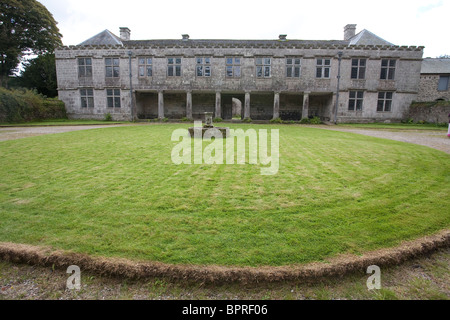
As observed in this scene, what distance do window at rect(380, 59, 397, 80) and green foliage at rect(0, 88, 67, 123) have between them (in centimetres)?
A: 3224

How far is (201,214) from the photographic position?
3785 mm

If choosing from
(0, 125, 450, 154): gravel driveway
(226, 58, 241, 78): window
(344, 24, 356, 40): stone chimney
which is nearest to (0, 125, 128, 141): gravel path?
(0, 125, 450, 154): gravel driveway

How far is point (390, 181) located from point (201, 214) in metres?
4.39

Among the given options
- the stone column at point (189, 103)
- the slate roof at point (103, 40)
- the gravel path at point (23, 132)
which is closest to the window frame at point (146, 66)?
the stone column at point (189, 103)

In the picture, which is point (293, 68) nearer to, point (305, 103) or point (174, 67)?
point (305, 103)

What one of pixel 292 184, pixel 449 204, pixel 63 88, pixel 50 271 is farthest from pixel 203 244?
pixel 63 88

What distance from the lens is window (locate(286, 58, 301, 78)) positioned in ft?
75.2

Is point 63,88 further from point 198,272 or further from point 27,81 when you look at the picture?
point 198,272

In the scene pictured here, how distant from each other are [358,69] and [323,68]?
3342 millimetres

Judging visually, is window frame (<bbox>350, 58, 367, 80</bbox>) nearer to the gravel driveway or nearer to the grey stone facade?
the grey stone facade

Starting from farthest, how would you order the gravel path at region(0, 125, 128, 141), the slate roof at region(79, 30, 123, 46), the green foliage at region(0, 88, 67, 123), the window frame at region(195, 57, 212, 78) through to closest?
1. the slate roof at region(79, 30, 123, 46)
2. the window frame at region(195, 57, 212, 78)
3. the green foliage at region(0, 88, 67, 123)
4. the gravel path at region(0, 125, 128, 141)

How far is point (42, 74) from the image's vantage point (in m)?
30.7

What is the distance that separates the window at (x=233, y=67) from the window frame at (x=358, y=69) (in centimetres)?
1095

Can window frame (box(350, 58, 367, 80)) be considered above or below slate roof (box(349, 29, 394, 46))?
below
